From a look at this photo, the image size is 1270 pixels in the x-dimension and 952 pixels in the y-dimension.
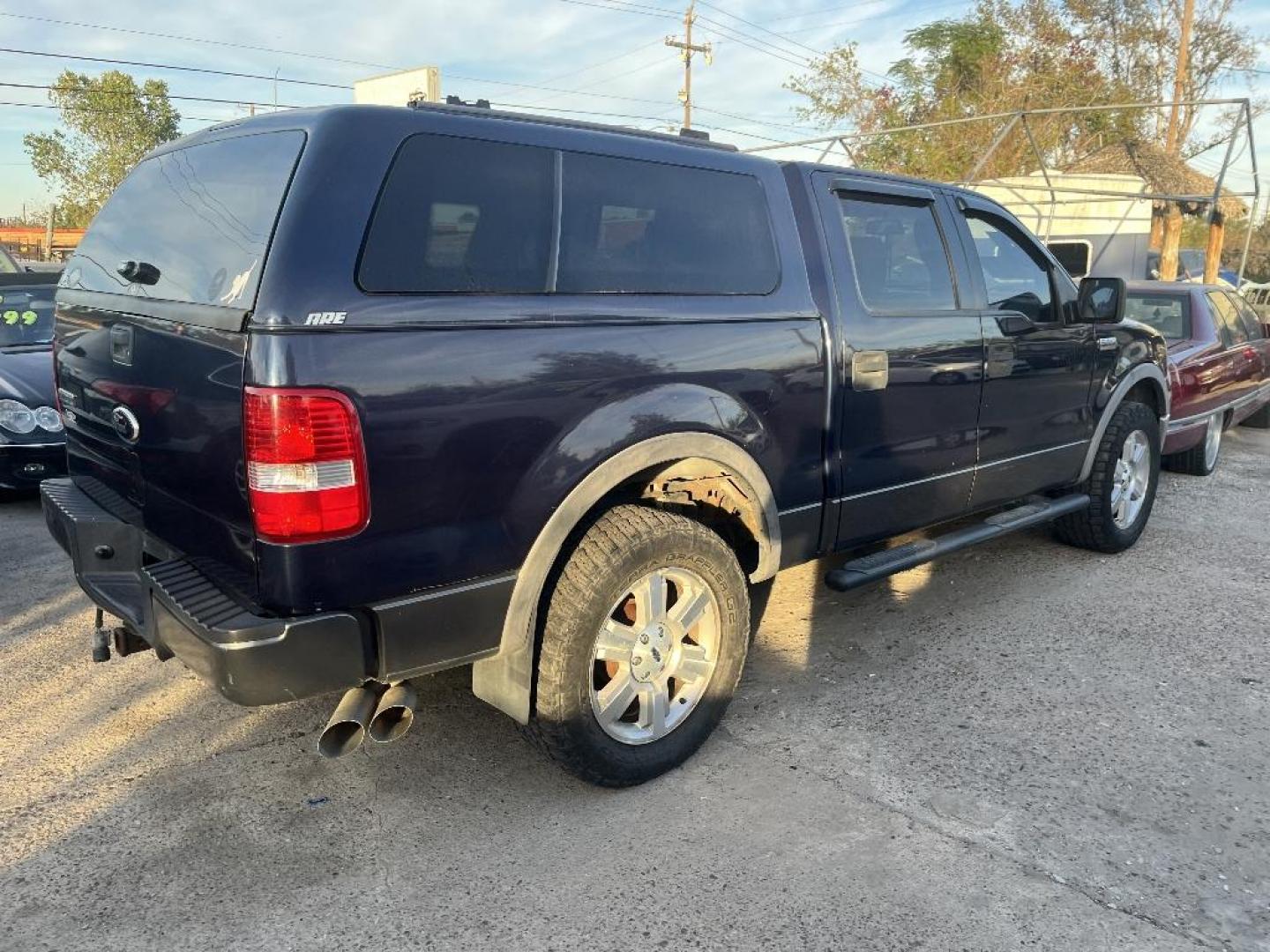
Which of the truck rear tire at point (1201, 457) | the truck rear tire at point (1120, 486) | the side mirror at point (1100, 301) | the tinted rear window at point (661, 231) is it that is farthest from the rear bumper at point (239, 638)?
the truck rear tire at point (1201, 457)

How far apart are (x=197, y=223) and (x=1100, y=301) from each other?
4.09m

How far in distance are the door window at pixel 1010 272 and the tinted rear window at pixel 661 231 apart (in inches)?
57.8

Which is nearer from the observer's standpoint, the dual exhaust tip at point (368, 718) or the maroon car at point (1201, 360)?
the dual exhaust tip at point (368, 718)

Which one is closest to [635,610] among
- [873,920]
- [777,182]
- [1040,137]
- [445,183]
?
[873,920]

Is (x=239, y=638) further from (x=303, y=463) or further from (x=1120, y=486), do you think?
(x=1120, y=486)

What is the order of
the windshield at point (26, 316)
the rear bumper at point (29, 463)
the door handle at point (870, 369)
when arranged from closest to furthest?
the door handle at point (870, 369), the rear bumper at point (29, 463), the windshield at point (26, 316)

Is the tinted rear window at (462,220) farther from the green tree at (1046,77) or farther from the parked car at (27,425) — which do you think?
the green tree at (1046,77)

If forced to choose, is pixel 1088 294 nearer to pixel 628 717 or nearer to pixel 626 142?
pixel 626 142

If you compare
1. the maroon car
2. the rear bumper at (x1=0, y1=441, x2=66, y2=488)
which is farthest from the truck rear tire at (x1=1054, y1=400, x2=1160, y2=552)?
the rear bumper at (x1=0, y1=441, x2=66, y2=488)

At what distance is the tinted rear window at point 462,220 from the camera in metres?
2.44

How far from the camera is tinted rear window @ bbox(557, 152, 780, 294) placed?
112 inches

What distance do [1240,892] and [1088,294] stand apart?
301cm

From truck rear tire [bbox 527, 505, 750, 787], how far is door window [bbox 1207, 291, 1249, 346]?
6598 millimetres

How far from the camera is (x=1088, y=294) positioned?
4.75 meters
